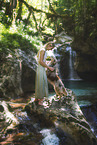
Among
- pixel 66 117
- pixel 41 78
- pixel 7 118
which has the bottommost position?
pixel 7 118

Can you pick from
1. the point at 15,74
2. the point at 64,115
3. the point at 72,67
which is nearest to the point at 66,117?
the point at 64,115

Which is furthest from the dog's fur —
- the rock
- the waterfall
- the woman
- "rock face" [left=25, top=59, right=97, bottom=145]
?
the waterfall

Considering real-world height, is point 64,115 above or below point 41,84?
below

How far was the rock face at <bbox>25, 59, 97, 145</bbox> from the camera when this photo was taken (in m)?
3.28

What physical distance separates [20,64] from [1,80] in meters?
2.01

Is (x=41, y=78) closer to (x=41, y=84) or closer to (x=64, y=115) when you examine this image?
(x=41, y=84)

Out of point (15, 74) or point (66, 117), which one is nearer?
point (66, 117)

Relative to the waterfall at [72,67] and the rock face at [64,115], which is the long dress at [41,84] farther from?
the waterfall at [72,67]

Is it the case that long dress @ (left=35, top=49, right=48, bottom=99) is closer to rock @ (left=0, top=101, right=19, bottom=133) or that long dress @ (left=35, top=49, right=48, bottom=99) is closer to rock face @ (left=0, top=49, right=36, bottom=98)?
rock @ (left=0, top=101, right=19, bottom=133)

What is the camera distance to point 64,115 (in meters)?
3.81

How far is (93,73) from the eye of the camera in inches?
806

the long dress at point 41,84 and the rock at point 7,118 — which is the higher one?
the long dress at point 41,84

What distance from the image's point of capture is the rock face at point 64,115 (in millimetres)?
3277

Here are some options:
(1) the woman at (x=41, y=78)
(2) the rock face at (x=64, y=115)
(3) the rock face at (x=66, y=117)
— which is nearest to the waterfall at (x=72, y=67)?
(2) the rock face at (x=64, y=115)
